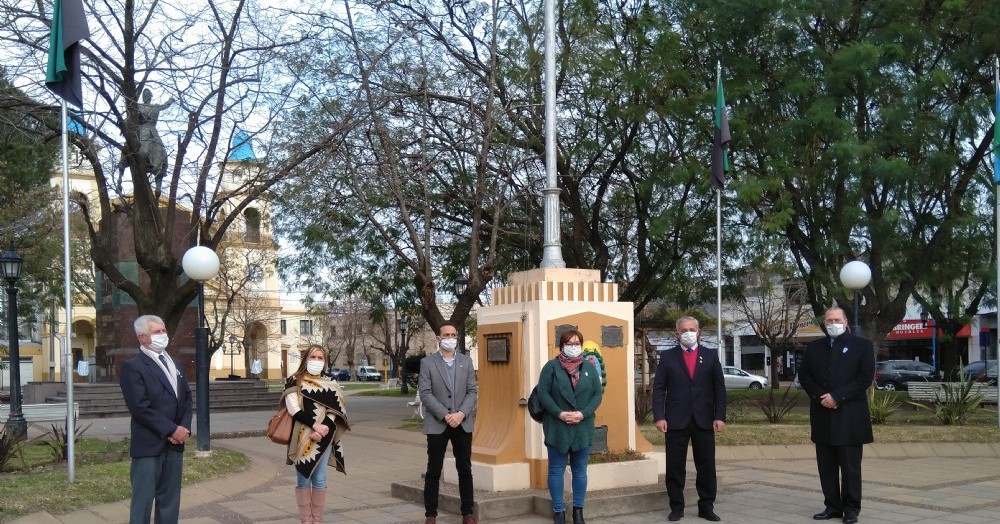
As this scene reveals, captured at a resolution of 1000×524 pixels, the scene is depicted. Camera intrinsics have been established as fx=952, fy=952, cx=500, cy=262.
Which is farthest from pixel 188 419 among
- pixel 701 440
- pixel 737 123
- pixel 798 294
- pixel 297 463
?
pixel 798 294

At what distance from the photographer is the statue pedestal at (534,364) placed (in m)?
9.71

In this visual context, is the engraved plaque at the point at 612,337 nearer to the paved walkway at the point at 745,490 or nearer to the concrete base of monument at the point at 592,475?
the concrete base of monument at the point at 592,475

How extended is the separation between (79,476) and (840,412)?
8.42 meters

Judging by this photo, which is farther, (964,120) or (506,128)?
(506,128)

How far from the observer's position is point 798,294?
44500mm

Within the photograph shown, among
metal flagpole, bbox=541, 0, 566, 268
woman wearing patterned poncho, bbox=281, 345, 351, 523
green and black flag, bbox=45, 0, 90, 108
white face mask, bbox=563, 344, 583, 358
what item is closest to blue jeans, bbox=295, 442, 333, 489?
woman wearing patterned poncho, bbox=281, 345, 351, 523

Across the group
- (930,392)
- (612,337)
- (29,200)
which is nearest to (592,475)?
(612,337)

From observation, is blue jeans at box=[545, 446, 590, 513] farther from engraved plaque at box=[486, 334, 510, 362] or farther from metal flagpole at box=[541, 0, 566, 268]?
metal flagpole at box=[541, 0, 566, 268]

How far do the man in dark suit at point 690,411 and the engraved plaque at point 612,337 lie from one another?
1076 mm

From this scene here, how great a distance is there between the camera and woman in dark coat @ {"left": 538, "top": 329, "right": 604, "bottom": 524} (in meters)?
8.22

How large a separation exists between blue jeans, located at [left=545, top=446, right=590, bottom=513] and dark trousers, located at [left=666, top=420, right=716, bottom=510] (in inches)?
41.8

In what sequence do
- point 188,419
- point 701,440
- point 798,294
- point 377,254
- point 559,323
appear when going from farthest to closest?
point 798,294 → point 377,254 → point 559,323 → point 701,440 → point 188,419

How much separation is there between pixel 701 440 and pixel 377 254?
16.7 metres

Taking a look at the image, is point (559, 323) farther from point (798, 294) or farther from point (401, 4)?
point (798, 294)
